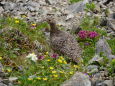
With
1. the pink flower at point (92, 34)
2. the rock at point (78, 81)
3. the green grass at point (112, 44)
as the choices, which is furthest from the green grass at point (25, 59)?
the green grass at point (112, 44)

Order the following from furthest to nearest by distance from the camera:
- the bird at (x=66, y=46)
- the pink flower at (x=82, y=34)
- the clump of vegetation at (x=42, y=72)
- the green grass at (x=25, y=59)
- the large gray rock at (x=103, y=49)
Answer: the pink flower at (x=82, y=34) < the large gray rock at (x=103, y=49) < the bird at (x=66, y=46) < the green grass at (x=25, y=59) < the clump of vegetation at (x=42, y=72)

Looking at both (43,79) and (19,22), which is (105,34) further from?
(43,79)

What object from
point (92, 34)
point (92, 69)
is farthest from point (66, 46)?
point (92, 34)

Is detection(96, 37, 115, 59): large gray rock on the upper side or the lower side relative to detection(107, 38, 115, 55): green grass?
upper

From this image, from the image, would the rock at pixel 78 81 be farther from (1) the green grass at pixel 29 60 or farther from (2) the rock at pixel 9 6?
(2) the rock at pixel 9 6

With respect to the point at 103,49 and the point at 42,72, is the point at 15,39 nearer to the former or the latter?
the point at 103,49

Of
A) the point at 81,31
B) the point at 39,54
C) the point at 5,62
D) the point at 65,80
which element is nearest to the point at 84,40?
the point at 81,31

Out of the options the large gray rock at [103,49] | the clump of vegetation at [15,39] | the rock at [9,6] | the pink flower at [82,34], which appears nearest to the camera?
the clump of vegetation at [15,39]

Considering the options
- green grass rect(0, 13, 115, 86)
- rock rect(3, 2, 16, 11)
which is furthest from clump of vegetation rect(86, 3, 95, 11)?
rock rect(3, 2, 16, 11)

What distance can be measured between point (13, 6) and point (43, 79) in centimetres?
1095

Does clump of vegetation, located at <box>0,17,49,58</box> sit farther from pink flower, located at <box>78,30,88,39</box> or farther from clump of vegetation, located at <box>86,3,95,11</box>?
clump of vegetation, located at <box>86,3,95,11</box>

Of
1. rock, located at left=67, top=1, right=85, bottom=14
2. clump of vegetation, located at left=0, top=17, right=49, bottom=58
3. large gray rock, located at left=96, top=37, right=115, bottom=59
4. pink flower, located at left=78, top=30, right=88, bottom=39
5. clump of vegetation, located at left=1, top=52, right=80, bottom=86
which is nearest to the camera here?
clump of vegetation, located at left=1, top=52, right=80, bottom=86

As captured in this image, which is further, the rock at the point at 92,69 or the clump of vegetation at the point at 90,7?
the clump of vegetation at the point at 90,7

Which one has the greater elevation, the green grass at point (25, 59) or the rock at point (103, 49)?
the green grass at point (25, 59)
